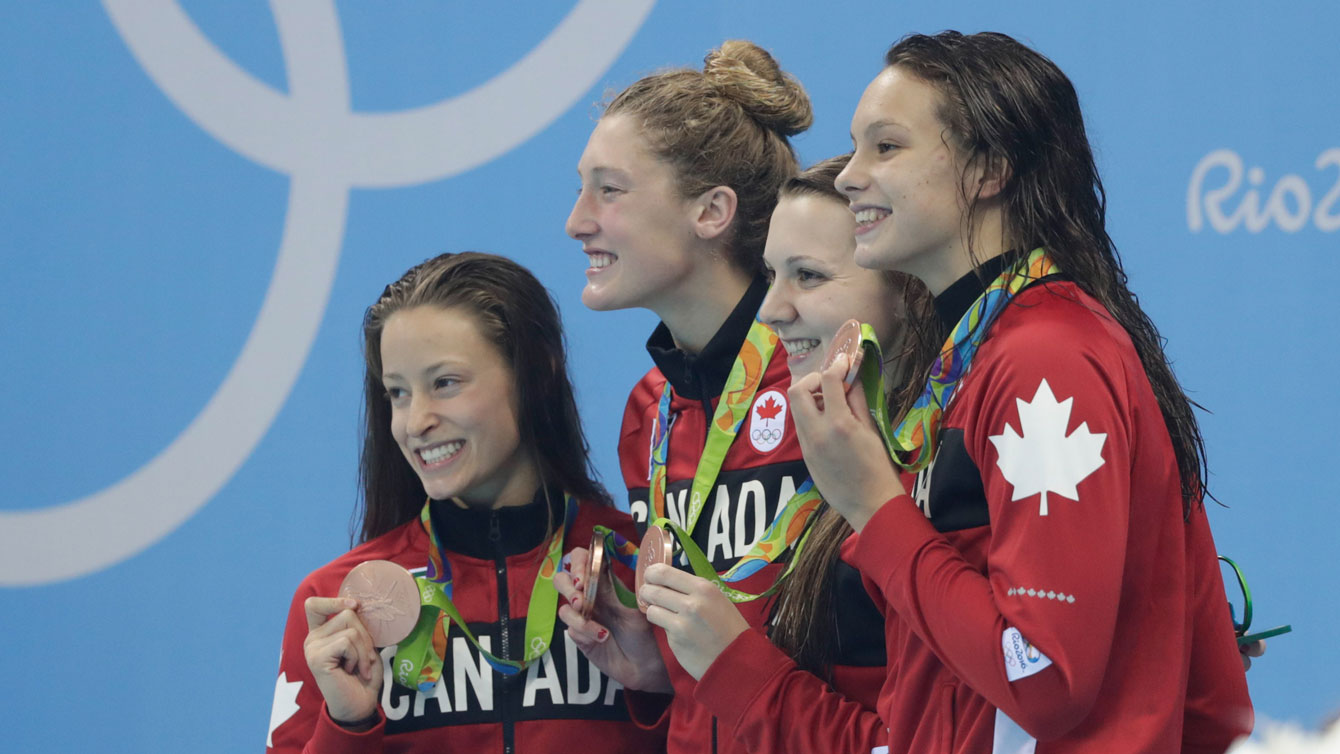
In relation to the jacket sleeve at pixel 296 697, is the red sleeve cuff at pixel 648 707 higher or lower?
lower

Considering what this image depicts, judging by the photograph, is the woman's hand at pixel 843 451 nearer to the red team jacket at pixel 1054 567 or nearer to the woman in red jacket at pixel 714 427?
the red team jacket at pixel 1054 567

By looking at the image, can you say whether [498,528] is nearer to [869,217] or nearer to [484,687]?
[484,687]

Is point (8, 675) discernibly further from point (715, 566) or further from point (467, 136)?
point (715, 566)

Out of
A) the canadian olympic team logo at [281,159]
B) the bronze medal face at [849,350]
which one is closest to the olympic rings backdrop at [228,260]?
the canadian olympic team logo at [281,159]

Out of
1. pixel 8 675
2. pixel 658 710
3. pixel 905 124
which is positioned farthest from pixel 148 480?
pixel 905 124

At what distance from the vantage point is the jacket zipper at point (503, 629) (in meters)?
2.16

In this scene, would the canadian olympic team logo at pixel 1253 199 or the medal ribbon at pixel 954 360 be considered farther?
the canadian olympic team logo at pixel 1253 199

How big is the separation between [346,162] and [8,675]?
1592 mm

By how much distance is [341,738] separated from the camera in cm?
207

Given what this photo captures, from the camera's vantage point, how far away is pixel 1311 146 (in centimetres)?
291

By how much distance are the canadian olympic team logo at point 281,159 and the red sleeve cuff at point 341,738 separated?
1.64 metres

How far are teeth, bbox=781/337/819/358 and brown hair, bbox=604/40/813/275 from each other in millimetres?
342

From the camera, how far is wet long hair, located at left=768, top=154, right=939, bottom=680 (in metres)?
1.83

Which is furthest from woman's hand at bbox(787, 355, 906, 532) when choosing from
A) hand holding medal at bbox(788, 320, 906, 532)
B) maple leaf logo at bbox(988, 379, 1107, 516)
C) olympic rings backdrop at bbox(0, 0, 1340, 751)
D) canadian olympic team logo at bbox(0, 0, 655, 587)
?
canadian olympic team logo at bbox(0, 0, 655, 587)
